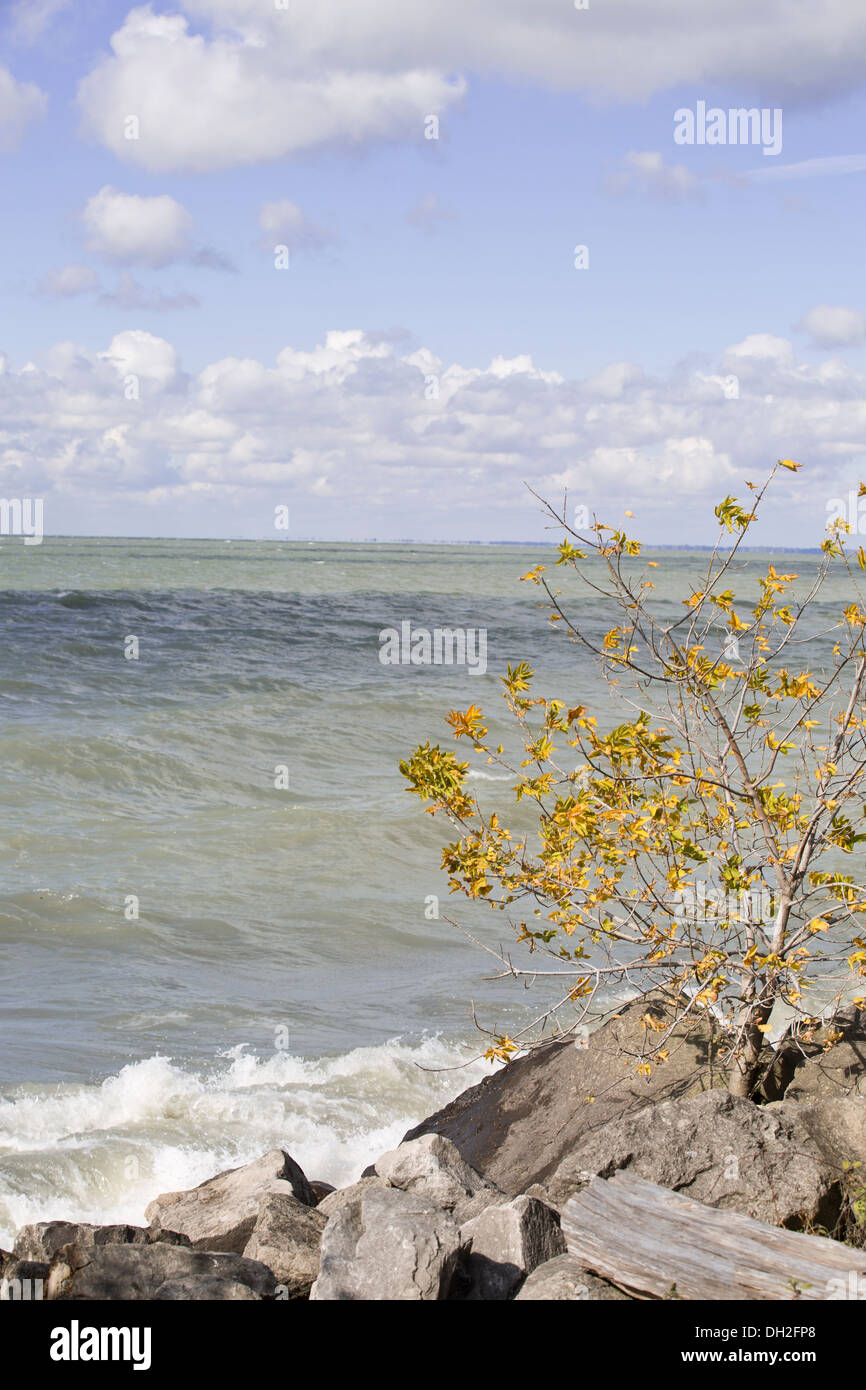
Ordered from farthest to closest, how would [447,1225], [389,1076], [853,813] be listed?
1. [853,813]
2. [389,1076]
3. [447,1225]

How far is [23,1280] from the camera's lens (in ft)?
13.4

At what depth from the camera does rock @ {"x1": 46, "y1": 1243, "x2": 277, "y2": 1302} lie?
3.85 m

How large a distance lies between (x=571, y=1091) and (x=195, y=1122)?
236 centimetres

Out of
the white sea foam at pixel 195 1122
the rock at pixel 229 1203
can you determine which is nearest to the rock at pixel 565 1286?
the rock at pixel 229 1203

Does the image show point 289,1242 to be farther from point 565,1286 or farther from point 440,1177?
point 565,1286

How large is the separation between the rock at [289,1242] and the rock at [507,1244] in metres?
0.67

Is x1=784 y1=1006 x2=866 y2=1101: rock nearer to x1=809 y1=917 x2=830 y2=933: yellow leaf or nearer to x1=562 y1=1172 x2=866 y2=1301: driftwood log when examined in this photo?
x1=809 y1=917 x2=830 y2=933: yellow leaf

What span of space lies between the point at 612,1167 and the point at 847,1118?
958mm

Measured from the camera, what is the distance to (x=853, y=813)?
1352 centimetres

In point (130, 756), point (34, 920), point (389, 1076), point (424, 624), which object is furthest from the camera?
point (424, 624)

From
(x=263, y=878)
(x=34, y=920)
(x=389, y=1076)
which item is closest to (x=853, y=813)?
(x=263, y=878)

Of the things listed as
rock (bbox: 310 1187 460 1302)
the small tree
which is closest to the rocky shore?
rock (bbox: 310 1187 460 1302)

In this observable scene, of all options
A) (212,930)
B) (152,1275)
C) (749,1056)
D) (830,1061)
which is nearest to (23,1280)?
(152,1275)
